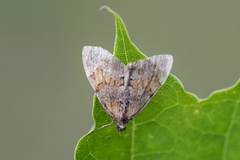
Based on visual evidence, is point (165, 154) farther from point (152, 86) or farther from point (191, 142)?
point (152, 86)

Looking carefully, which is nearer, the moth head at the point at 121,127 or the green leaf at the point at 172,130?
the green leaf at the point at 172,130

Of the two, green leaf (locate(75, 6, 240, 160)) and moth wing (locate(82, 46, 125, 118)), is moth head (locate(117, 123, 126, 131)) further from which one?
moth wing (locate(82, 46, 125, 118))

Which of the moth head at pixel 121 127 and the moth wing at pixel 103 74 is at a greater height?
the moth wing at pixel 103 74

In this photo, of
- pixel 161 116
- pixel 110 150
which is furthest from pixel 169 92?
pixel 110 150

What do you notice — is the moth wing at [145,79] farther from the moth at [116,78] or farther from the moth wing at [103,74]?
the moth wing at [103,74]

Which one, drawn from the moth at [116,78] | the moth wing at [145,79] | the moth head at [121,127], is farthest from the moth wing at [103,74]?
the moth head at [121,127]

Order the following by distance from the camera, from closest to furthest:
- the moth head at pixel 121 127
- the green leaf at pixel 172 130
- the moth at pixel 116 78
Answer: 1. the green leaf at pixel 172 130
2. the moth head at pixel 121 127
3. the moth at pixel 116 78

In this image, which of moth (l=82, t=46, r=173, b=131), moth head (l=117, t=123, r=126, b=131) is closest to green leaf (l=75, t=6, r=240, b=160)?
moth head (l=117, t=123, r=126, b=131)
